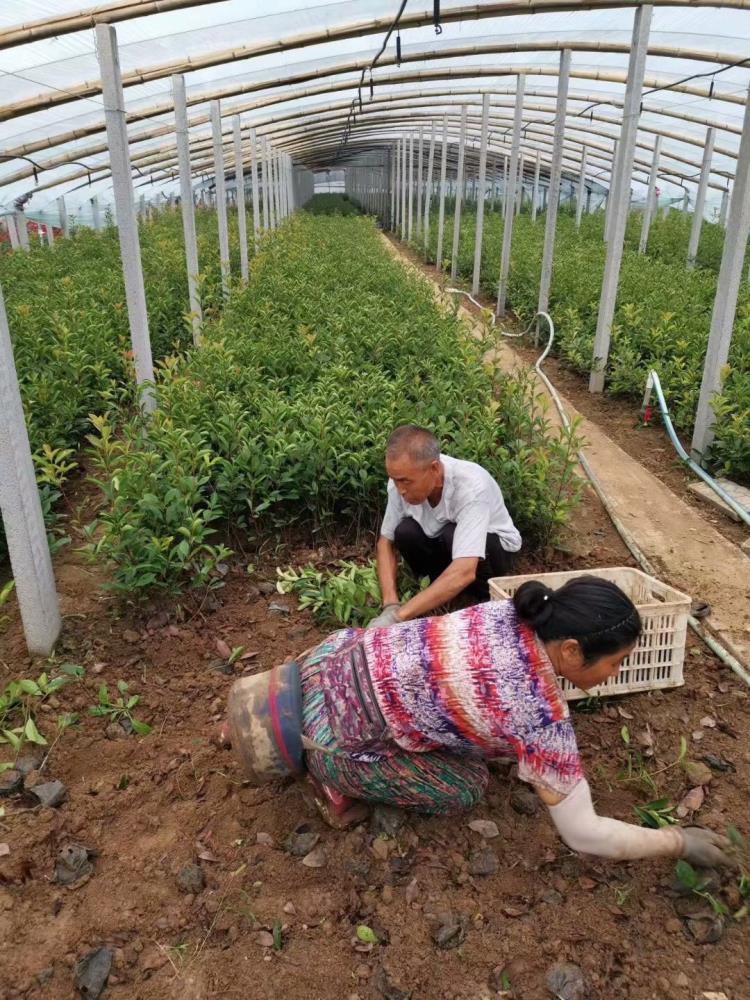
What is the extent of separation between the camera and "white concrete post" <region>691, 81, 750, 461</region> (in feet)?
18.1

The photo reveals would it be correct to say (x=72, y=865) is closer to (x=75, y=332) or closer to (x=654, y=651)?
(x=654, y=651)

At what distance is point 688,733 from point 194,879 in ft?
6.49

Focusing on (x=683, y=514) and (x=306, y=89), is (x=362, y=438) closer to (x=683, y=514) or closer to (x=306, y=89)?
(x=683, y=514)

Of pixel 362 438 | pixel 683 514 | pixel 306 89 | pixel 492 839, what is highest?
pixel 306 89

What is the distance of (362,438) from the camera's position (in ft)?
14.6

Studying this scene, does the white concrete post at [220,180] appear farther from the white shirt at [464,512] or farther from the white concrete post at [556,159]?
the white shirt at [464,512]

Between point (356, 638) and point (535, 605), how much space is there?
29.9 inches

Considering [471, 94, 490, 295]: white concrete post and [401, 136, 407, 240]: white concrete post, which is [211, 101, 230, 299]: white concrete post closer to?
[471, 94, 490, 295]: white concrete post

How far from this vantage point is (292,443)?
4.31 m

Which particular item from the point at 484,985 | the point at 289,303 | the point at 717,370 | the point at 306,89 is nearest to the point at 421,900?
the point at 484,985

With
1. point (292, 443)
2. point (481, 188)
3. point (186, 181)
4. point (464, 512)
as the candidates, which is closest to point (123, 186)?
point (186, 181)

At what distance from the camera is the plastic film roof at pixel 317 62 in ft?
24.3

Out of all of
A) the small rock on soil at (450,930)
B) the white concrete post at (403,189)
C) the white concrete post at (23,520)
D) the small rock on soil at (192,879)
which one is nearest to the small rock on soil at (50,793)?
the small rock on soil at (192,879)

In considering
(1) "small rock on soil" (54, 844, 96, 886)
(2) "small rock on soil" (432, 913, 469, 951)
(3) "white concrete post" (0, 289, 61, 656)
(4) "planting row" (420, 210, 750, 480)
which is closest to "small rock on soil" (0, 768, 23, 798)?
(1) "small rock on soil" (54, 844, 96, 886)
